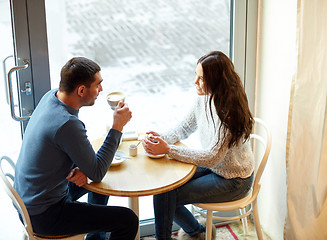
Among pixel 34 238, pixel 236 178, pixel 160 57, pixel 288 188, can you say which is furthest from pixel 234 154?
pixel 34 238

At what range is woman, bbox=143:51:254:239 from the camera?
196cm

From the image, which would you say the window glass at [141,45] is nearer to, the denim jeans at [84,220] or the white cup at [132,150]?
the white cup at [132,150]

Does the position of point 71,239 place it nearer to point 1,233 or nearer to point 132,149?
point 132,149

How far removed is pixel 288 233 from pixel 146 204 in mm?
900

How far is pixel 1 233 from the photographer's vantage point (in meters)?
2.32

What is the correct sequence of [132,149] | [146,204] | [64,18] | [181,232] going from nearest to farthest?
[132,149] → [64,18] → [181,232] → [146,204]

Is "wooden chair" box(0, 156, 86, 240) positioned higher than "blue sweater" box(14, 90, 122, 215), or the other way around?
"blue sweater" box(14, 90, 122, 215)

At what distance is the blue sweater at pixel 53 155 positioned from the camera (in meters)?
1.66

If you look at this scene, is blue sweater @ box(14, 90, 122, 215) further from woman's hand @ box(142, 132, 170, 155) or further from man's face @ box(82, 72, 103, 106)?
woman's hand @ box(142, 132, 170, 155)

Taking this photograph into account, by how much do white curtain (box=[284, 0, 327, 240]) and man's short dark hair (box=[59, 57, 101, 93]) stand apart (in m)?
1.03

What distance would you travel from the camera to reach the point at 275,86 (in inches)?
91.4

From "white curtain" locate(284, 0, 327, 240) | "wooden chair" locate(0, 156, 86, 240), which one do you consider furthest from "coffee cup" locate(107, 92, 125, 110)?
"white curtain" locate(284, 0, 327, 240)

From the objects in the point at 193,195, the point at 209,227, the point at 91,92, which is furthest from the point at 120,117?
the point at 209,227

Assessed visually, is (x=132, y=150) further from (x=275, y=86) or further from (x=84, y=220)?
(x=275, y=86)
